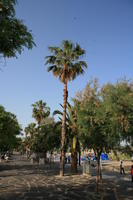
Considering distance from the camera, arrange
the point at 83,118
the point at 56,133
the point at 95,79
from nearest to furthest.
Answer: the point at 83,118
the point at 95,79
the point at 56,133

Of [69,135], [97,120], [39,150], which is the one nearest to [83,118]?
[97,120]

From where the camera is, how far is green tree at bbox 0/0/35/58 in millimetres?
7420

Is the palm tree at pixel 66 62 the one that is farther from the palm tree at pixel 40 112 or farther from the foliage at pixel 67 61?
the palm tree at pixel 40 112

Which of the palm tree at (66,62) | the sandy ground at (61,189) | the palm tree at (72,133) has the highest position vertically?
the palm tree at (66,62)

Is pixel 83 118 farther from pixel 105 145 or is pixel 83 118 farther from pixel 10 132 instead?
pixel 10 132

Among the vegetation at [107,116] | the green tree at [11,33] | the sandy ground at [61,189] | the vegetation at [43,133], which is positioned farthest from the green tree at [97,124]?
the vegetation at [43,133]

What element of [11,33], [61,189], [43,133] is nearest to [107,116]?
[61,189]

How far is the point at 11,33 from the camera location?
7.55 m

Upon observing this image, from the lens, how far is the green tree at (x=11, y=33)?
7.42 meters

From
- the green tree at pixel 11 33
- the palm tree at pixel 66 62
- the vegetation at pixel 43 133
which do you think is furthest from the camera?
the vegetation at pixel 43 133

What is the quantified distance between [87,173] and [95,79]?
13.2 metres

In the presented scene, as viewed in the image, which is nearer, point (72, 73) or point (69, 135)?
point (72, 73)

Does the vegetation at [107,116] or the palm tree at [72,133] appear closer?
the vegetation at [107,116]

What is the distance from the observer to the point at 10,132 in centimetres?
4162
